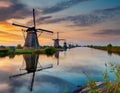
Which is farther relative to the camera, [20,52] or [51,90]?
[20,52]

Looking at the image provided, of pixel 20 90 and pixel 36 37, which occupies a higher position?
pixel 36 37

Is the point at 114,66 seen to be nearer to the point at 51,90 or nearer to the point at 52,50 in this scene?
the point at 51,90

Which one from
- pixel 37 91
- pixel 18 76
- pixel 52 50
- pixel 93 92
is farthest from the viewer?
pixel 52 50

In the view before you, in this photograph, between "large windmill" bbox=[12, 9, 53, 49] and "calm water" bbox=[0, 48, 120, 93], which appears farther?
"large windmill" bbox=[12, 9, 53, 49]

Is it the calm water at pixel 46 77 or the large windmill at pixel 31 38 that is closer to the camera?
the calm water at pixel 46 77

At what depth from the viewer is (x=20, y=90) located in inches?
609

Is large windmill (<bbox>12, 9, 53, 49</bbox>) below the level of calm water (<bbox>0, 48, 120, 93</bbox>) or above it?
above

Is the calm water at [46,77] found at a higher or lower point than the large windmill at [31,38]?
lower

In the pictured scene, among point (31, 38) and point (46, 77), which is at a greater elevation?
point (31, 38)

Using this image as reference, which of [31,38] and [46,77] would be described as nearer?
[46,77]

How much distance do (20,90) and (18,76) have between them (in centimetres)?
748

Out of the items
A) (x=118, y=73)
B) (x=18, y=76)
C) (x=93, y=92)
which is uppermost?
(x=118, y=73)

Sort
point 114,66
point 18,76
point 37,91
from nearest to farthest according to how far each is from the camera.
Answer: point 114,66
point 37,91
point 18,76

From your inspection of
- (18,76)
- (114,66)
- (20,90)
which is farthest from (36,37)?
(114,66)
